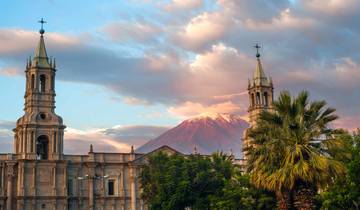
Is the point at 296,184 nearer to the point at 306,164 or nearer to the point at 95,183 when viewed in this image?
the point at 306,164

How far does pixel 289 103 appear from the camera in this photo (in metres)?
31.5

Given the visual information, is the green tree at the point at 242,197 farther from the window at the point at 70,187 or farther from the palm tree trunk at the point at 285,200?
the window at the point at 70,187

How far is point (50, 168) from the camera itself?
7506 centimetres

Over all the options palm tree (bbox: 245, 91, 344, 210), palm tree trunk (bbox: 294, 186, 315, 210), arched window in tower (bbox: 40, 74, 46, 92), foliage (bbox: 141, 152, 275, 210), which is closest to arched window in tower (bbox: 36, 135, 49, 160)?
arched window in tower (bbox: 40, 74, 46, 92)

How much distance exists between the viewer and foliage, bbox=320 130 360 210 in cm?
3203

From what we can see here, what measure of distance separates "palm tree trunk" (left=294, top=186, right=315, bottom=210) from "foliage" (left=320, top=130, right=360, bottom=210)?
2366mm

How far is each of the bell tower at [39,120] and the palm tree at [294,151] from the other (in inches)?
1890

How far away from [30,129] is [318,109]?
5148cm

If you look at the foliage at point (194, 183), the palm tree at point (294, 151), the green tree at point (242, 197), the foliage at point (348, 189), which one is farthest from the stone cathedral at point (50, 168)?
the palm tree at point (294, 151)

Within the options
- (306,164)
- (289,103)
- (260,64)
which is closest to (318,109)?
(289,103)

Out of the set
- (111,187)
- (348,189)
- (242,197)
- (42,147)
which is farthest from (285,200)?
(42,147)

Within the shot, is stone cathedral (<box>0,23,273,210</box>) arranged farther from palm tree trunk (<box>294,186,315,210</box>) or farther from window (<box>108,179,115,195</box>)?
palm tree trunk (<box>294,186,315,210</box>)

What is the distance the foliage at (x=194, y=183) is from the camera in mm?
52594

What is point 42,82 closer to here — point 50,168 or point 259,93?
point 50,168
